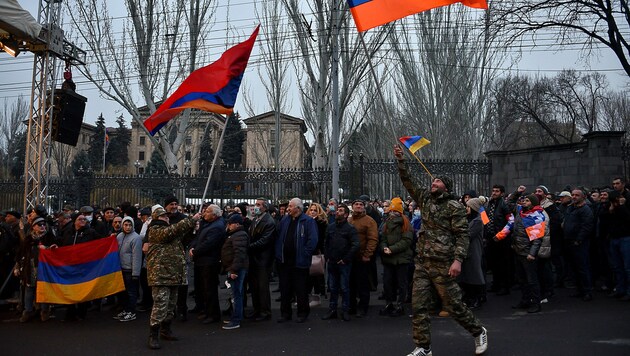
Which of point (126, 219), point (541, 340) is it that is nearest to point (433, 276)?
point (541, 340)

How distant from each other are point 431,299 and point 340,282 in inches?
100

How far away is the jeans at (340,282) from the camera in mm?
7637

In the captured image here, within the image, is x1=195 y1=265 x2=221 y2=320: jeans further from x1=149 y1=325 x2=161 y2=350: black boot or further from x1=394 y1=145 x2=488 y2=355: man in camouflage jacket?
x1=394 y1=145 x2=488 y2=355: man in camouflage jacket

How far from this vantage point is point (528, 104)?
3059cm

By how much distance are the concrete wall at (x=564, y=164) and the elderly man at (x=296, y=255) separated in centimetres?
1106

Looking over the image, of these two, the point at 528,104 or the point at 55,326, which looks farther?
the point at 528,104

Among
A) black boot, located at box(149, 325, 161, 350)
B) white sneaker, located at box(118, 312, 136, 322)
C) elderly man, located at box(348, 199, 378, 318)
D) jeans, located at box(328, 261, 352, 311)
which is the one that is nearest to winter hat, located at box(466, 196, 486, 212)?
elderly man, located at box(348, 199, 378, 318)

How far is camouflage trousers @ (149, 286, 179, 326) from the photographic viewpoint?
6.18m

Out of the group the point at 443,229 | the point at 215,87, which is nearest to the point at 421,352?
the point at 443,229

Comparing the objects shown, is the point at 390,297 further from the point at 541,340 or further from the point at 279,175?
the point at 279,175

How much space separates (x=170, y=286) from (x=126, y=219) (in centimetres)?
241

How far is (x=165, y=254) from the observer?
6.46 metres

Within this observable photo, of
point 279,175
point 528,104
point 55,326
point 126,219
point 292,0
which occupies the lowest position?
point 55,326

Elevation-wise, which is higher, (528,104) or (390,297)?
(528,104)
